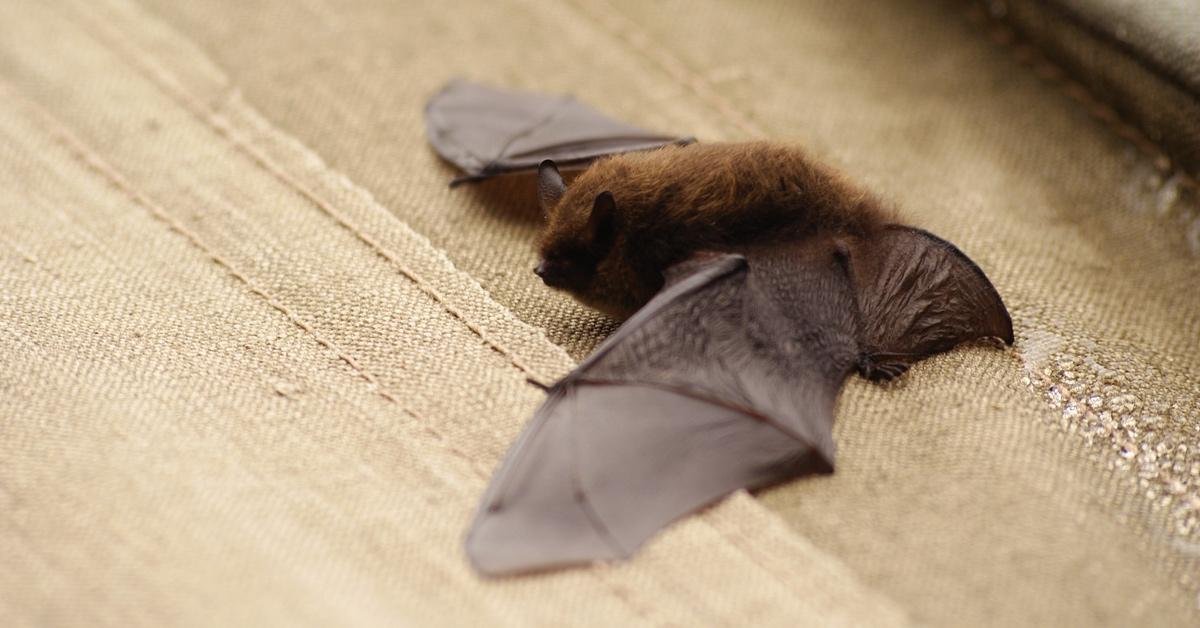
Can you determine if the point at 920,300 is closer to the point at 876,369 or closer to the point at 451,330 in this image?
the point at 876,369

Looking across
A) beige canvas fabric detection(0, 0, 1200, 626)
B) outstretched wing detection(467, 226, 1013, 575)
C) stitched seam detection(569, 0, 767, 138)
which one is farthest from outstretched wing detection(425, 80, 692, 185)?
outstretched wing detection(467, 226, 1013, 575)

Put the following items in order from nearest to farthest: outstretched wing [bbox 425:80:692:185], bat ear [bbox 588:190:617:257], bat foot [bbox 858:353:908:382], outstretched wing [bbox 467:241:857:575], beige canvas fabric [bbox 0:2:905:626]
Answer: beige canvas fabric [bbox 0:2:905:626]
outstretched wing [bbox 467:241:857:575]
bat foot [bbox 858:353:908:382]
bat ear [bbox 588:190:617:257]
outstretched wing [bbox 425:80:692:185]

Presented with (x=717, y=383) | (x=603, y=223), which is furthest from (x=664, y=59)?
(x=717, y=383)

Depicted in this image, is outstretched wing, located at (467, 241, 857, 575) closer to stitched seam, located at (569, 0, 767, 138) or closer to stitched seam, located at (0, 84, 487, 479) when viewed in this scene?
stitched seam, located at (0, 84, 487, 479)

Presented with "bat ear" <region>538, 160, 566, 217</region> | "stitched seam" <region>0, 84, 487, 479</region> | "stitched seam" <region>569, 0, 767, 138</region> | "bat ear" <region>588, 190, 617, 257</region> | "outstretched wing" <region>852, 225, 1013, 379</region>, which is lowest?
"stitched seam" <region>0, 84, 487, 479</region>

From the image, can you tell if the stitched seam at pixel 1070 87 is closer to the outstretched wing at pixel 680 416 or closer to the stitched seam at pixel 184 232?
the outstretched wing at pixel 680 416

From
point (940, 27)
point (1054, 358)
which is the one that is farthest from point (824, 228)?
point (940, 27)
